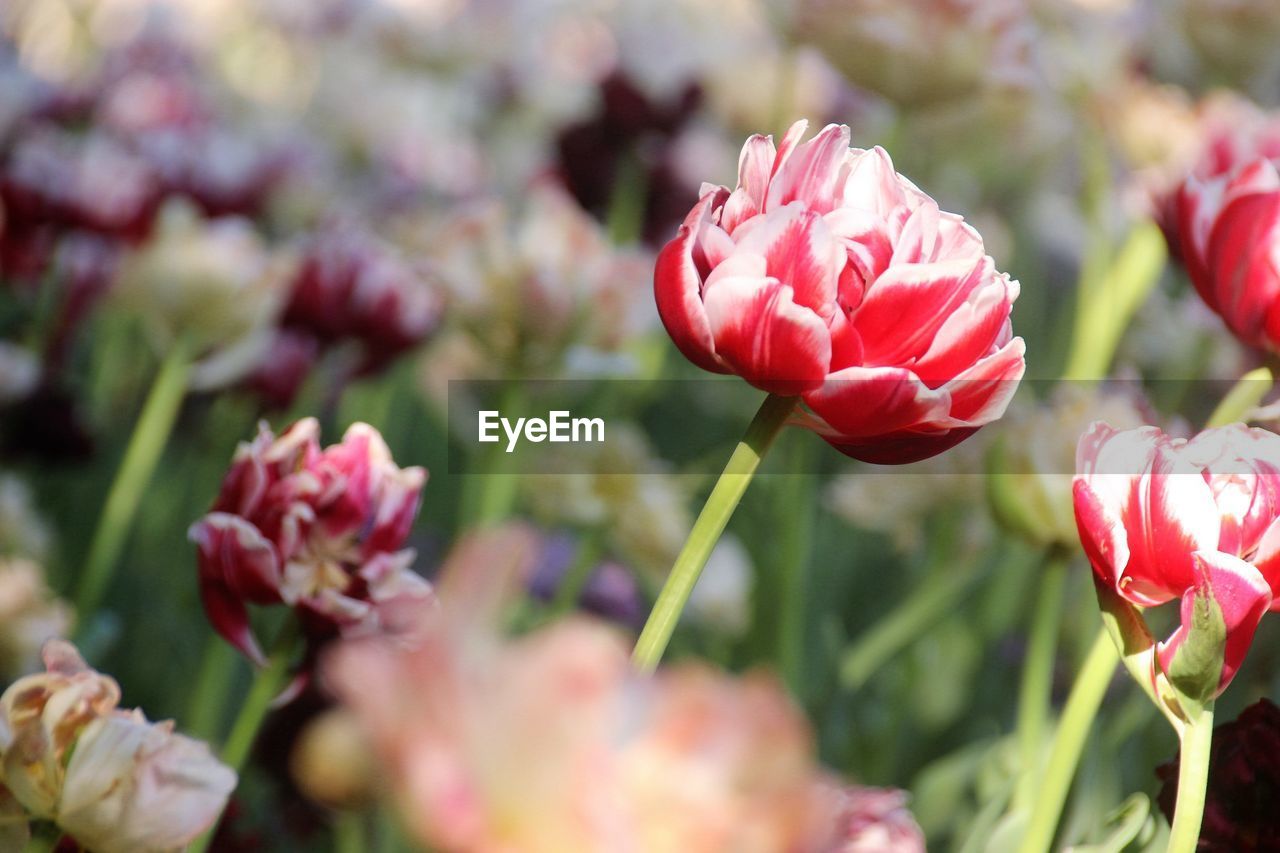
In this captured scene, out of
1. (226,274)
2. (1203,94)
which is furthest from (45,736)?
(1203,94)

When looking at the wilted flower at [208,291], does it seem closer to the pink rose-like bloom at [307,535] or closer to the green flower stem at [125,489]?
the green flower stem at [125,489]

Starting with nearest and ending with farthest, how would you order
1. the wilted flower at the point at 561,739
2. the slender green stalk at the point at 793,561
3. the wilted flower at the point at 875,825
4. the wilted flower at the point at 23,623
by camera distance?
the wilted flower at the point at 561,739 → the wilted flower at the point at 875,825 → the wilted flower at the point at 23,623 → the slender green stalk at the point at 793,561

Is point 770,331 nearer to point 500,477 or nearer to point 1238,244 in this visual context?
point 1238,244

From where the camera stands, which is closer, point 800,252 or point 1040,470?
point 800,252

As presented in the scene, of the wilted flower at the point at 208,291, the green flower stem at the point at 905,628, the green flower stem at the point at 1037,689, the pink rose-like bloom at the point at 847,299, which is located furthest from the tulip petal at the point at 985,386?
the wilted flower at the point at 208,291

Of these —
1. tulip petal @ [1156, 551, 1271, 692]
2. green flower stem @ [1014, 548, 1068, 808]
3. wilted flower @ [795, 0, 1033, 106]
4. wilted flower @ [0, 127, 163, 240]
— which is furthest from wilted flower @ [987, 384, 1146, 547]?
wilted flower @ [0, 127, 163, 240]

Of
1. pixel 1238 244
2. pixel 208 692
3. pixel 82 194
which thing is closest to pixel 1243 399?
pixel 1238 244

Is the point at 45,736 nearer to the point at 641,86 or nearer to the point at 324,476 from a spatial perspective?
the point at 324,476
